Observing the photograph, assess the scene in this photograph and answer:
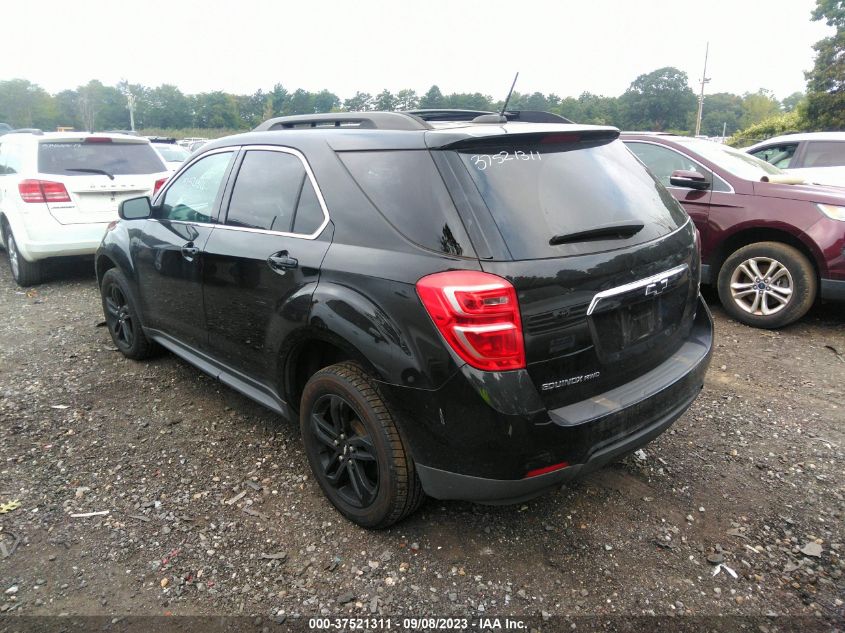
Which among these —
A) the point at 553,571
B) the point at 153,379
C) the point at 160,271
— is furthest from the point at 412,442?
the point at 153,379

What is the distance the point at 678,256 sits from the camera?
271cm

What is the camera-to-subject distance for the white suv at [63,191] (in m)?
6.47

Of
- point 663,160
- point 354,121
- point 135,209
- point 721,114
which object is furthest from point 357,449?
point 721,114

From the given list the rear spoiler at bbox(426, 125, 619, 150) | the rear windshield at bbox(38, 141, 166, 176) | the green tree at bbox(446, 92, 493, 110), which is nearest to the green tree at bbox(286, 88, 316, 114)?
the green tree at bbox(446, 92, 493, 110)

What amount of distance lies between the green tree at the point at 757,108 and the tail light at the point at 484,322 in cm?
9553

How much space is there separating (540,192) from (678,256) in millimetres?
803

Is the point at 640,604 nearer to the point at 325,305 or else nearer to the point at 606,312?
the point at 606,312

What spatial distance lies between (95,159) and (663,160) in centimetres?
625

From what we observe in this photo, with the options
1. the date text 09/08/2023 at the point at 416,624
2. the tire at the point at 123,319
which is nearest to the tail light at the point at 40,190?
the tire at the point at 123,319

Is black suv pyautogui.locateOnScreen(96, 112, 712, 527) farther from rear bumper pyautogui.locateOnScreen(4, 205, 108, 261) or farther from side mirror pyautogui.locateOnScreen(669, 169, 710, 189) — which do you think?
rear bumper pyautogui.locateOnScreen(4, 205, 108, 261)

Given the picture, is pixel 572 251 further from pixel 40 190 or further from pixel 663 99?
pixel 663 99

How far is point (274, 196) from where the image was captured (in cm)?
298

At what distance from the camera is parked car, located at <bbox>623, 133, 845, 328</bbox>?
4.96 meters

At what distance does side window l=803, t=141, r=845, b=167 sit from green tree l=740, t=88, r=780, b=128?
8779 centimetres
